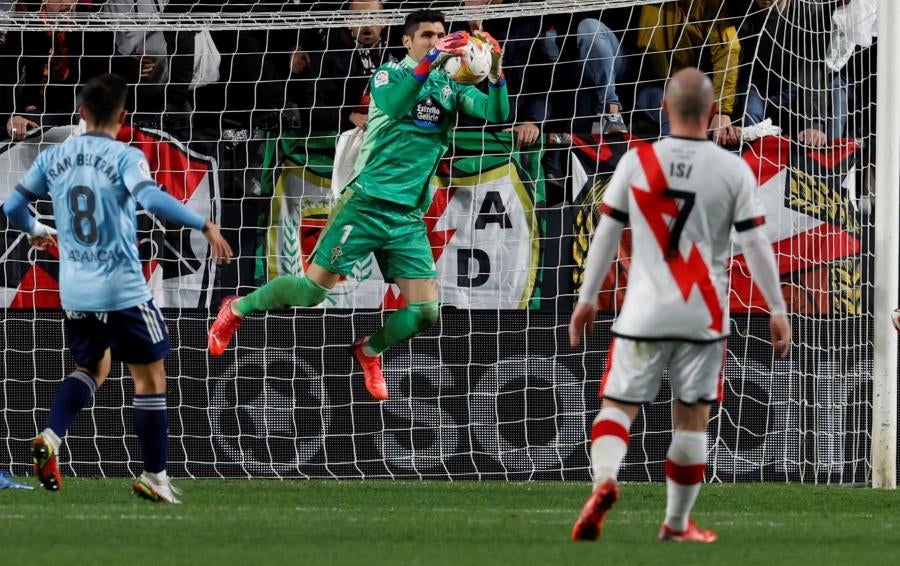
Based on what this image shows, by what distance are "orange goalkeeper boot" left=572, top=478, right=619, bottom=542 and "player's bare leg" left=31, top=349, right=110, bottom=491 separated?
8.68ft

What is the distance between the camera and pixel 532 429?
994cm

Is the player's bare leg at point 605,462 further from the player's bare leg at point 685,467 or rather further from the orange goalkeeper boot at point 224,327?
the orange goalkeeper boot at point 224,327

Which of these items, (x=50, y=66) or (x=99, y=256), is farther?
(x=50, y=66)

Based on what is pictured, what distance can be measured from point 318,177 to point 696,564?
563cm

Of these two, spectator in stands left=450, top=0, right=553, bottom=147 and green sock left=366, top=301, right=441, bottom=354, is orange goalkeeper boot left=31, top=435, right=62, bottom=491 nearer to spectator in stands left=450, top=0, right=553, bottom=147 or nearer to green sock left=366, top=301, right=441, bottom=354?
green sock left=366, top=301, right=441, bottom=354

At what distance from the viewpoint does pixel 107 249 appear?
6.67m

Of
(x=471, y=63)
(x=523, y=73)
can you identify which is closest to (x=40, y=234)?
(x=471, y=63)

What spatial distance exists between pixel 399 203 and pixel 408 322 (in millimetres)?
642

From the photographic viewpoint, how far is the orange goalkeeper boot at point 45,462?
693 cm

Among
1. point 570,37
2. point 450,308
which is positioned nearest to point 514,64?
point 570,37

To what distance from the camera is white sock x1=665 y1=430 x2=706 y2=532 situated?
5.49 m

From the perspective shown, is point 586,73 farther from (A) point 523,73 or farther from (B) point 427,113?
(B) point 427,113

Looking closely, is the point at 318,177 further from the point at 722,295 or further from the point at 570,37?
the point at 722,295

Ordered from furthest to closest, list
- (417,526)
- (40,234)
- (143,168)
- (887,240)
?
(887,240) → (40,234) → (143,168) → (417,526)
